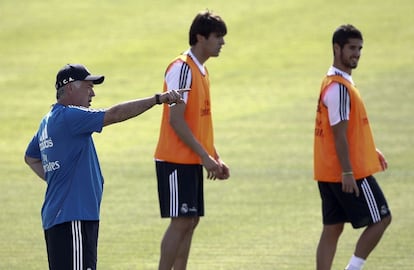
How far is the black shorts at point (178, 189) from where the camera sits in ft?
33.4

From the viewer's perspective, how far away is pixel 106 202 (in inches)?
585

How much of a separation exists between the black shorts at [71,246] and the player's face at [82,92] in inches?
35.0

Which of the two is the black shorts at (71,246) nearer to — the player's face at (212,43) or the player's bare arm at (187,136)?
the player's bare arm at (187,136)

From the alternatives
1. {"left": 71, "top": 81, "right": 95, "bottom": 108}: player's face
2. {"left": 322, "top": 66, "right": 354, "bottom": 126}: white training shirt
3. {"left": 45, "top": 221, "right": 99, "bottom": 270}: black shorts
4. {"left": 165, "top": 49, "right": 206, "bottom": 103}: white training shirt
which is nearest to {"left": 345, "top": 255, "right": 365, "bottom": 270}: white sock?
{"left": 322, "top": 66, "right": 354, "bottom": 126}: white training shirt

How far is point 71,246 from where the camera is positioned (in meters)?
8.34

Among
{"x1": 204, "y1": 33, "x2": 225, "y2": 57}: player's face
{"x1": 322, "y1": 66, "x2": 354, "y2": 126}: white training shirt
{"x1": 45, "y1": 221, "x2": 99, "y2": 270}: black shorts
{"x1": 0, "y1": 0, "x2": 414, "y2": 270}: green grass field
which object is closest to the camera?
{"x1": 45, "y1": 221, "x2": 99, "y2": 270}: black shorts

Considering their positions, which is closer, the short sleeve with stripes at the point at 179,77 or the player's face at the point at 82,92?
the player's face at the point at 82,92

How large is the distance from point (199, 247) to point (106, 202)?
2684 millimetres

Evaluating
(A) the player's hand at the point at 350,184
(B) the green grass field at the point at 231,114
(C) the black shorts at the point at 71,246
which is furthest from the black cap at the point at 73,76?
(B) the green grass field at the point at 231,114

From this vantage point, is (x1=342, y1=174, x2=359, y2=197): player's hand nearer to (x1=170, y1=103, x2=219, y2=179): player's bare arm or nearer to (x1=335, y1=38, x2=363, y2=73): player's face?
(x1=335, y1=38, x2=363, y2=73): player's face

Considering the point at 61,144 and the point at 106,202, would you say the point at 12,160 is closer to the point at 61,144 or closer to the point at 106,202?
the point at 106,202

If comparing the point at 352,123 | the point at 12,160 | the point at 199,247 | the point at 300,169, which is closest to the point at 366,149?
the point at 352,123

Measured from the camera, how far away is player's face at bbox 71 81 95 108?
27.6ft

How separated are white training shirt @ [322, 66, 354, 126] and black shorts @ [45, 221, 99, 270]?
114 inches
